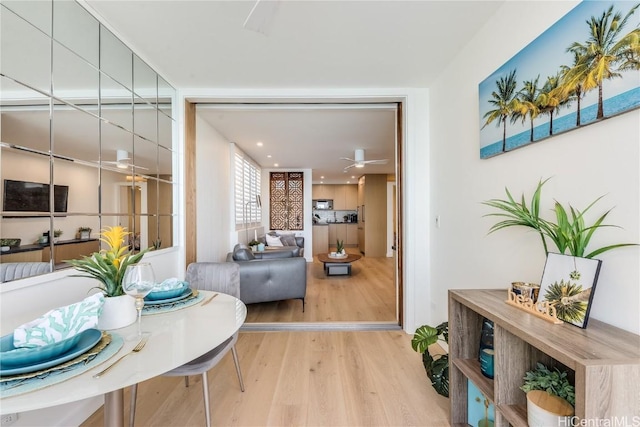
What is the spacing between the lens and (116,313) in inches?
42.3

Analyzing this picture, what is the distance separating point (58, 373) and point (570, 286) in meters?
1.68

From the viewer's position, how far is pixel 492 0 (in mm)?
1482

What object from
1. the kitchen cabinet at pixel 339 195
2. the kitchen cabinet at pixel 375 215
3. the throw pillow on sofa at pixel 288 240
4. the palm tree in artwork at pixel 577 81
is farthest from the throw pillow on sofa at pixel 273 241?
the palm tree in artwork at pixel 577 81

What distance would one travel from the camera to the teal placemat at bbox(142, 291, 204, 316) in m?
1.24

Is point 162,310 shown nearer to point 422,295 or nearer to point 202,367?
point 202,367

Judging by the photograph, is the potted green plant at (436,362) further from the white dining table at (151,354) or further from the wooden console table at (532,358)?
the white dining table at (151,354)

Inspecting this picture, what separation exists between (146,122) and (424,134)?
245cm

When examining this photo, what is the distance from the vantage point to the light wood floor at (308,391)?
1.55 metres

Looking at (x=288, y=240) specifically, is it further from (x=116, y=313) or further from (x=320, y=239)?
(x=116, y=313)

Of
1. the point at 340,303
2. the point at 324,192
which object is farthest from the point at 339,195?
the point at 340,303

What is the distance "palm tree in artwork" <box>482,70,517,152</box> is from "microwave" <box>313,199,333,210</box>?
8.06 m

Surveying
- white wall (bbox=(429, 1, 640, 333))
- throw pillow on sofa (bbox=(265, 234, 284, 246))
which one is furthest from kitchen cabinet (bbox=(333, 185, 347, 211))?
white wall (bbox=(429, 1, 640, 333))

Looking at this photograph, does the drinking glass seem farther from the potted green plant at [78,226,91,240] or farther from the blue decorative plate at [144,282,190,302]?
the potted green plant at [78,226,91,240]

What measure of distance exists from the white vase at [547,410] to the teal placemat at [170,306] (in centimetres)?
147
